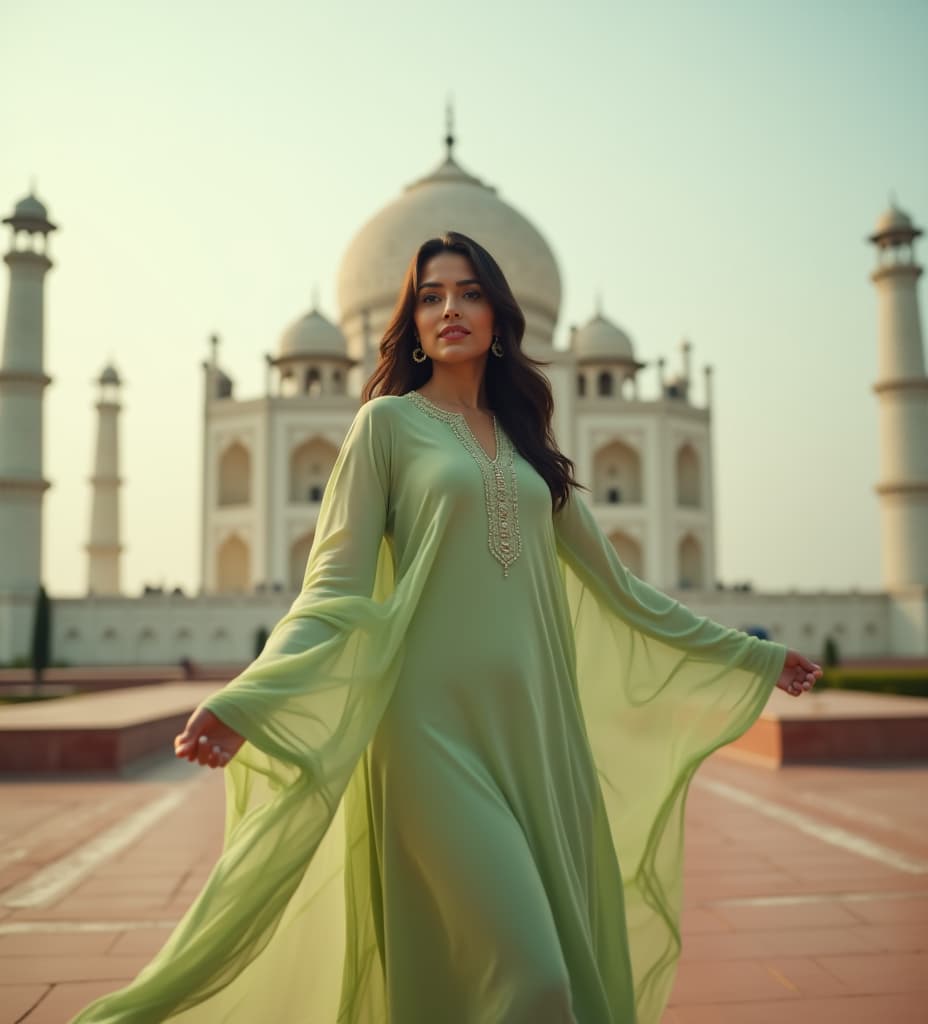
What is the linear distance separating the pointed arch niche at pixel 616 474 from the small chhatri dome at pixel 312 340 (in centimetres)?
668

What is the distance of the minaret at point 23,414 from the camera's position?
18453 mm

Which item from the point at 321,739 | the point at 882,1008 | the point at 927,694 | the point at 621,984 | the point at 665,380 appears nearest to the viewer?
the point at 321,739

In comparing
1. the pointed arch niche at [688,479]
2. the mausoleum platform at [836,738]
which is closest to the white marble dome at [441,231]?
the pointed arch niche at [688,479]

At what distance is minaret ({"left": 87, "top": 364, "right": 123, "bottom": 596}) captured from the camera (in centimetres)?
2441

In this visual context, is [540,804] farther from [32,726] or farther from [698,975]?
[32,726]

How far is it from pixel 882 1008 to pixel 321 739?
4.77 ft

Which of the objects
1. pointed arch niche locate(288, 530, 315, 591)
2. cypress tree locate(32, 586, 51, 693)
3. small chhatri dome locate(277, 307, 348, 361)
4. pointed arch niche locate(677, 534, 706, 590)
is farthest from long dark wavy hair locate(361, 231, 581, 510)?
small chhatri dome locate(277, 307, 348, 361)

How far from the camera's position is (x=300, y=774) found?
1.52m

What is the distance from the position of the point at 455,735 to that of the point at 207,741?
384 mm

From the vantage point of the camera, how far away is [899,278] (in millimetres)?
21016

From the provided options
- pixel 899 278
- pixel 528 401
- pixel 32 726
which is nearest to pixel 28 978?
pixel 528 401

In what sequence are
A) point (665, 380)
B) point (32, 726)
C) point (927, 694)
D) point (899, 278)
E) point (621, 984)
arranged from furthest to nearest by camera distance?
point (665, 380)
point (899, 278)
point (927, 694)
point (32, 726)
point (621, 984)

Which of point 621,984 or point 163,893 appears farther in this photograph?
point 163,893

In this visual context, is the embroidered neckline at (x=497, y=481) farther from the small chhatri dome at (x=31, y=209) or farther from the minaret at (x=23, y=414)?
the small chhatri dome at (x=31, y=209)
